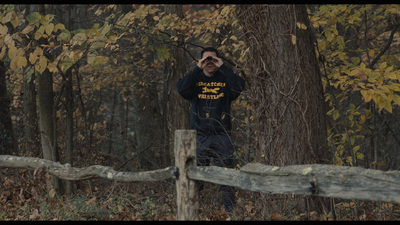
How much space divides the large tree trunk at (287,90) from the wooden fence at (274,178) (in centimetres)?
127

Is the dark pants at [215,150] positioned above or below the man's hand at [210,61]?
below

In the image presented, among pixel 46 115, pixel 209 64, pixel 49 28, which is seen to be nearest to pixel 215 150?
pixel 209 64

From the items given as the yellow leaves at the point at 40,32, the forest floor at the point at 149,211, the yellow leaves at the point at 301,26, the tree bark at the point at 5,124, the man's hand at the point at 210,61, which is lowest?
the forest floor at the point at 149,211

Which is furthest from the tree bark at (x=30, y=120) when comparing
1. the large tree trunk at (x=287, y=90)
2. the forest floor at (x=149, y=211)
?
the large tree trunk at (x=287, y=90)

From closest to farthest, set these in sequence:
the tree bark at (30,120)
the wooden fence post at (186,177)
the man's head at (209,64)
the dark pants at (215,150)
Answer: the wooden fence post at (186,177) < the dark pants at (215,150) < the man's head at (209,64) < the tree bark at (30,120)

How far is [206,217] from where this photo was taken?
17.7 ft

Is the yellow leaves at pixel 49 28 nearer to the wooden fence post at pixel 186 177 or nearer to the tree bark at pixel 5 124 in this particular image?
the wooden fence post at pixel 186 177

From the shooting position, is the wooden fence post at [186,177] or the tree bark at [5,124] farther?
the tree bark at [5,124]

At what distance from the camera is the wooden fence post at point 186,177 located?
472cm

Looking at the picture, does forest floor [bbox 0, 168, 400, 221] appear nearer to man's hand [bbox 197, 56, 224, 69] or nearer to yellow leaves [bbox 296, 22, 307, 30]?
man's hand [bbox 197, 56, 224, 69]

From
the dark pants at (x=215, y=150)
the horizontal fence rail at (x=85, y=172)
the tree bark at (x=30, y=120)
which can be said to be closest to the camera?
the horizontal fence rail at (x=85, y=172)
